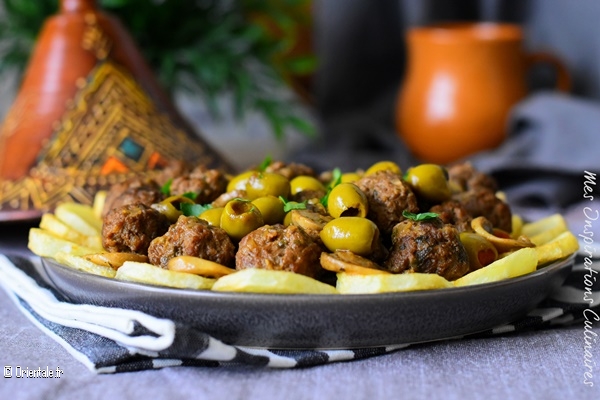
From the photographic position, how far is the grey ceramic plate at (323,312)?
5.82 feet

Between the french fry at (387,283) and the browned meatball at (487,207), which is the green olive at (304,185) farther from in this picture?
the french fry at (387,283)

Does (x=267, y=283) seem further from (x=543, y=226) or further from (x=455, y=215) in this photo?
(x=543, y=226)

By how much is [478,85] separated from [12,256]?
2928 millimetres

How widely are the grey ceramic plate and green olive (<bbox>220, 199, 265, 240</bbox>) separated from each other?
29 cm

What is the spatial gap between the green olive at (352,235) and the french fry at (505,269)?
0.23 meters

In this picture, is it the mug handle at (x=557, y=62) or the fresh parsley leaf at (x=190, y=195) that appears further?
the mug handle at (x=557, y=62)

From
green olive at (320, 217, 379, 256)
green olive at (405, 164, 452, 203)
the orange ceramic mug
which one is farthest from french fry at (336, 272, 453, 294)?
the orange ceramic mug

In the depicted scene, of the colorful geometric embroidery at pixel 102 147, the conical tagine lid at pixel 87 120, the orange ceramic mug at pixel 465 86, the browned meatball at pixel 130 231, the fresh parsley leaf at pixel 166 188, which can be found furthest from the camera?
the orange ceramic mug at pixel 465 86

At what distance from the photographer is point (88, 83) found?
3.41 m

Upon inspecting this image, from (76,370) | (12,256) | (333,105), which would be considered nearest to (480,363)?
(76,370)

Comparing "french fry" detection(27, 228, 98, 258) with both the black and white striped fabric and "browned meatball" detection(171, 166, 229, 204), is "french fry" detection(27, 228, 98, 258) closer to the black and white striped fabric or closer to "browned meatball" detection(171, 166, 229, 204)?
the black and white striped fabric

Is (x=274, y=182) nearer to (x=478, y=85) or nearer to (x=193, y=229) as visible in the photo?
(x=193, y=229)

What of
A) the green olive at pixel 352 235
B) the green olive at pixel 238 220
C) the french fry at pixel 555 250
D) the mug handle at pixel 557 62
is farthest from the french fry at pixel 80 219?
the mug handle at pixel 557 62

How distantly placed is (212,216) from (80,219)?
558mm
